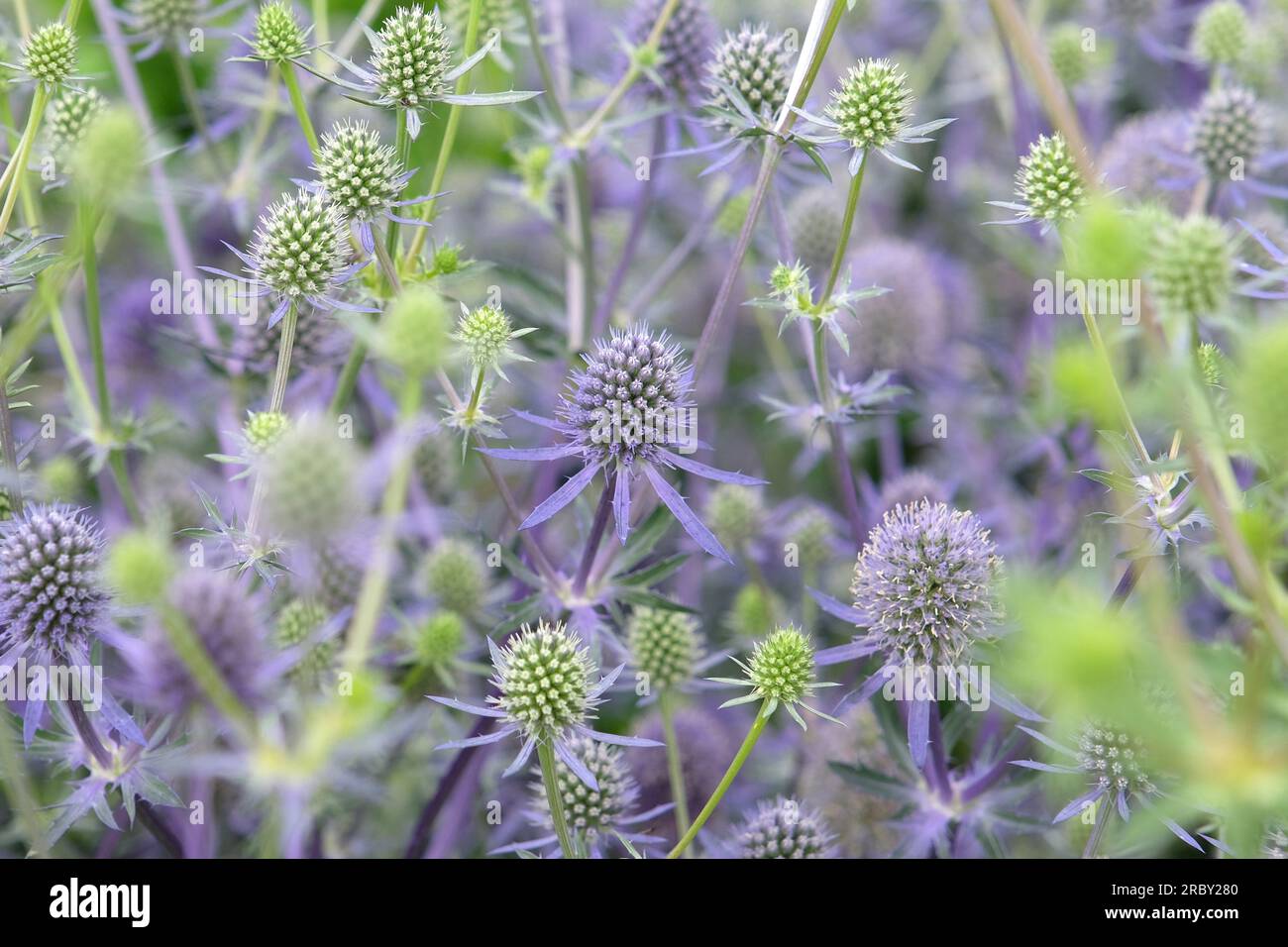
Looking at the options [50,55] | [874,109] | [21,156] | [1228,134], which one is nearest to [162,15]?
[50,55]

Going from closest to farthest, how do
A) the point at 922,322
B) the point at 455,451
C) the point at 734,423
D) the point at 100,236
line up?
the point at 100,236, the point at 455,451, the point at 922,322, the point at 734,423

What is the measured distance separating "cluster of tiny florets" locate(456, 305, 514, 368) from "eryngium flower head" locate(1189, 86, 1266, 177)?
5.44ft

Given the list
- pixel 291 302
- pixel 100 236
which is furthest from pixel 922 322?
pixel 100 236

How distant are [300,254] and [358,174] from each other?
0.15 meters

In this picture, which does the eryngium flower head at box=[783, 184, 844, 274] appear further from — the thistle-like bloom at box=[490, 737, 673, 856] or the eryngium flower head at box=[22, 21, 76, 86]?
the eryngium flower head at box=[22, 21, 76, 86]

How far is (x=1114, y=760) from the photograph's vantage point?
5.04 feet

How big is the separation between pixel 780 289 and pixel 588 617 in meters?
0.63

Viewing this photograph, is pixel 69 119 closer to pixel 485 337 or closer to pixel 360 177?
pixel 360 177

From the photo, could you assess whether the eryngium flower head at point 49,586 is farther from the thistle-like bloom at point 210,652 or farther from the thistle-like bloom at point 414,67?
the thistle-like bloom at point 414,67

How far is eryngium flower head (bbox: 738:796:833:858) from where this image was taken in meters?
1.68

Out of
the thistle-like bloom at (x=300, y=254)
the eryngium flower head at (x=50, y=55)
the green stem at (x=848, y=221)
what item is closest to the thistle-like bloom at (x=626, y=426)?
the green stem at (x=848, y=221)

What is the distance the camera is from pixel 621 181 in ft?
10.5
